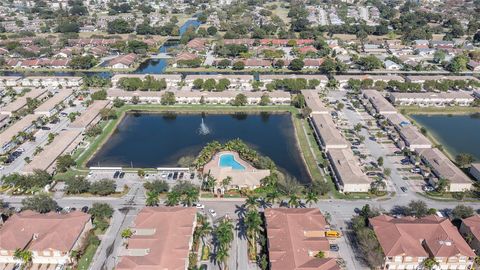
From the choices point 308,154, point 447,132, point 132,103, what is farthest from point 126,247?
point 447,132

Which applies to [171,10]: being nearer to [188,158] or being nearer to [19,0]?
[19,0]

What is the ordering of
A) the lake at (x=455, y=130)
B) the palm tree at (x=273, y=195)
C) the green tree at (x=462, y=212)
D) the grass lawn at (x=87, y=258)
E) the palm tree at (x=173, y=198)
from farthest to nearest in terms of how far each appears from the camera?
1. the lake at (x=455, y=130)
2. the palm tree at (x=273, y=195)
3. the palm tree at (x=173, y=198)
4. the green tree at (x=462, y=212)
5. the grass lawn at (x=87, y=258)

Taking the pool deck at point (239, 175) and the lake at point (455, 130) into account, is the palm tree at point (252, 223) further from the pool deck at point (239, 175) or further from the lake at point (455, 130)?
the lake at point (455, 130)

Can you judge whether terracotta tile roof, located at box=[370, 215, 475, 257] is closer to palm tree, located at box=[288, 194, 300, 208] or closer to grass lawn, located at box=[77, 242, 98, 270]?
palm tree, located at box=[288, 194, 300, 208]

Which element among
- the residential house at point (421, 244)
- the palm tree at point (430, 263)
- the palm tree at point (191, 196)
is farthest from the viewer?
the palm tree at point (191, 196)

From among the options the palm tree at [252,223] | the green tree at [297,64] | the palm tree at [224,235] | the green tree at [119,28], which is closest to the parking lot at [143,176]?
the palm tree at [252,223]

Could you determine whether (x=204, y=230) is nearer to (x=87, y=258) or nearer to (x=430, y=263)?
(x=87, y=258)
